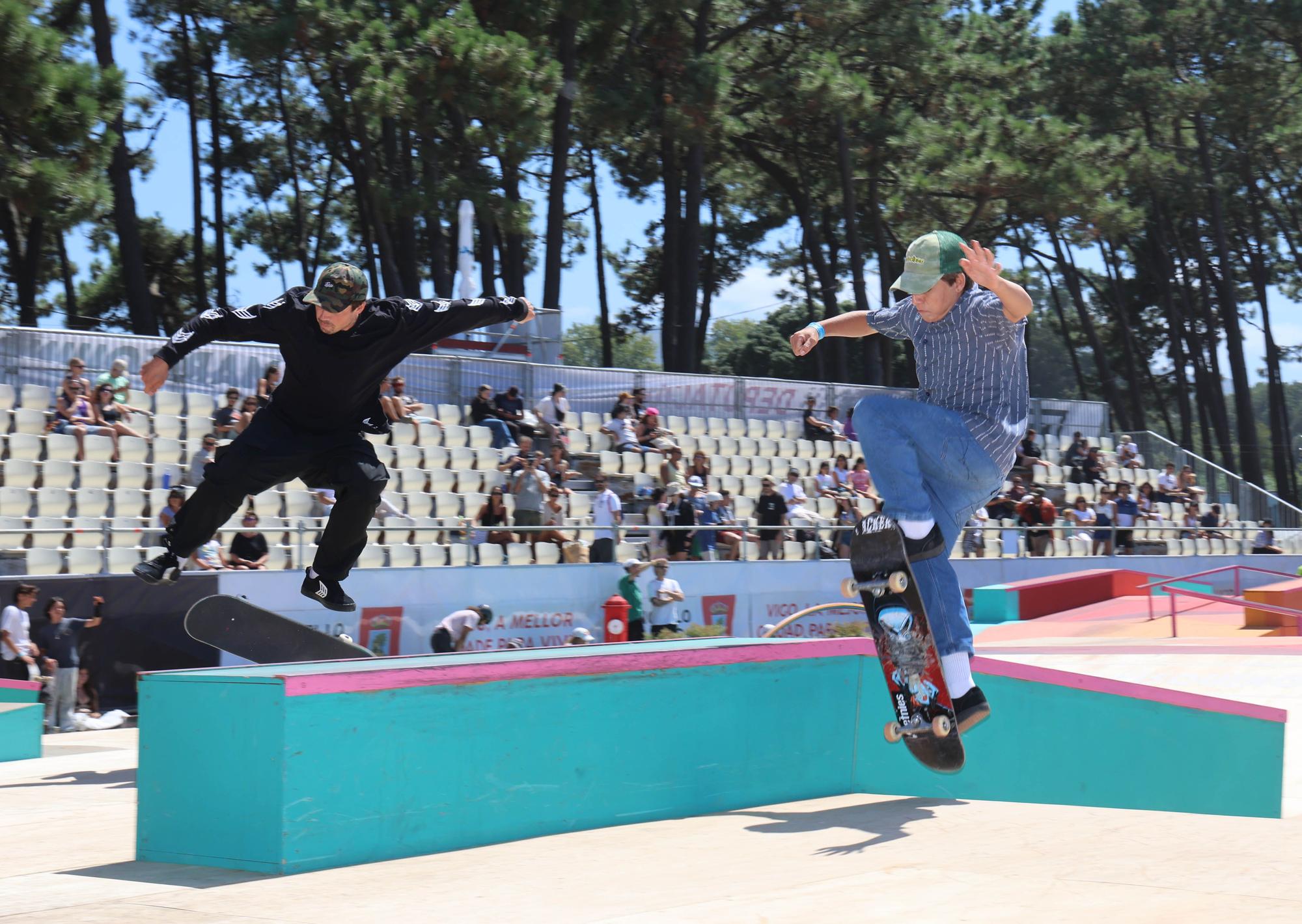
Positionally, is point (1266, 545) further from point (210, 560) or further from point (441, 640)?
point (210, 560)

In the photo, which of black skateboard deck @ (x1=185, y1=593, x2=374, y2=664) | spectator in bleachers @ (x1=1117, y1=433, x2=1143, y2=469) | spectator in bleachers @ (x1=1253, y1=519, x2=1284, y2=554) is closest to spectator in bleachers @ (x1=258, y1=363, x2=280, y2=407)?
black skateboard deck @ (x1=185, y1=593, x2=374, y2=664)

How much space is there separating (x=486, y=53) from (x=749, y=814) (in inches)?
755

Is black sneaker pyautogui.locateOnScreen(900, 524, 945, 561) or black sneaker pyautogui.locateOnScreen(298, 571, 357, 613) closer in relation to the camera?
black sneaker pyautogui.locateOnScreen(900, 524, 945, 561)

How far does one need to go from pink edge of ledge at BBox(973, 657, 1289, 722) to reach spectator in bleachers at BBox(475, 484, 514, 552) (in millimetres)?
9212

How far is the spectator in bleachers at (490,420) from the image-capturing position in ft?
55.0

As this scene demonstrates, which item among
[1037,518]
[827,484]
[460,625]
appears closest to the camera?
[460,625]

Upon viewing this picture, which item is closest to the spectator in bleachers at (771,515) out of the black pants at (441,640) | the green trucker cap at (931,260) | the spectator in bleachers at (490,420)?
the spectator in bleachers at (490,420)

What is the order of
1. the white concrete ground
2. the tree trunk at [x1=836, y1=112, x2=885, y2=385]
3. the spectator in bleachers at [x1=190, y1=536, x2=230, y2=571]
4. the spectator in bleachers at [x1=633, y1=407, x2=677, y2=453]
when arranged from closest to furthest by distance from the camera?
1. the white concrete ground
2. the spectator in bleachers at [x1=190, y1=536, x2=230, y2=571]
3. the spectator in bleachers at [x1=633, y1=407, x2=677, y2=453]
4. the tree trunk at [x1=836, y1=112, x2=885, y2=385]

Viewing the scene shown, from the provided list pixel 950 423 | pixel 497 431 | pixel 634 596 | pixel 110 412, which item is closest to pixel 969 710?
pixel 950 423

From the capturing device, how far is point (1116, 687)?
5.62 m

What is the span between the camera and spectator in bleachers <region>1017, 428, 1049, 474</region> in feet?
74.0

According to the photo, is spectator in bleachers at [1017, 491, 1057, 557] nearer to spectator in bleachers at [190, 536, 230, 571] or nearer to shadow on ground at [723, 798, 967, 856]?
spectator in bleachers at [190, 536, 230, 571]

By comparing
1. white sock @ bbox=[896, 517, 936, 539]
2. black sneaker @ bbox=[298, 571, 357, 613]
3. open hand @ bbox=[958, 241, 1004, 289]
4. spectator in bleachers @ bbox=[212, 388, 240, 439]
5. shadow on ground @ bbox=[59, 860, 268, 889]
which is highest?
spectator in bleachers @ bbox=[212, 388, 240, 439]

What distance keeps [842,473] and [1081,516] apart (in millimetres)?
5780
